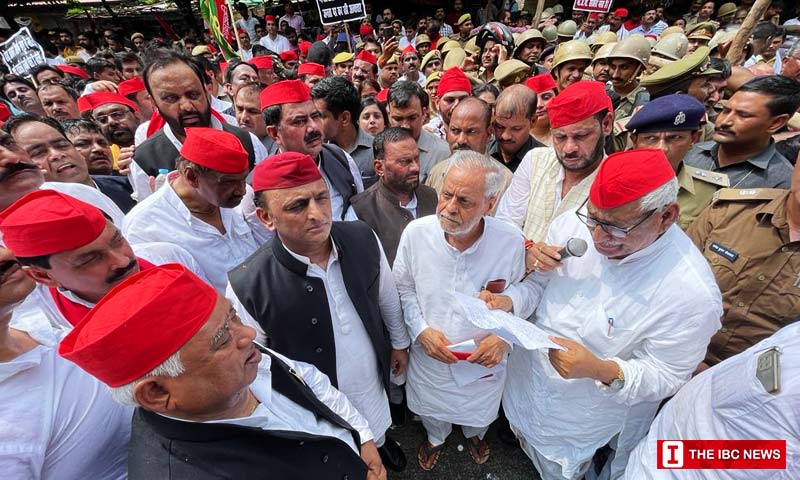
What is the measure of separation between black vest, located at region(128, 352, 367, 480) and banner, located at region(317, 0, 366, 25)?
7411 millimetres

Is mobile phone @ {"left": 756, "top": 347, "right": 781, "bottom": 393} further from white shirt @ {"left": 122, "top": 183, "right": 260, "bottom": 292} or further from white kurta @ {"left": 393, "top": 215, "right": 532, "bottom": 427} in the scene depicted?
white shirt @ {"left": 122, "top": 183, "right": 260, "bottom": 292}

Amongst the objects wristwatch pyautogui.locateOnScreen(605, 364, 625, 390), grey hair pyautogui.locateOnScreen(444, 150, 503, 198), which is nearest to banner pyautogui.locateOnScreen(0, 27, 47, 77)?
grey hair pyautogui.locateOnScreen(444, 150, 503, 198)

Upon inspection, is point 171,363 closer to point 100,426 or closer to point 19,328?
point 100,426

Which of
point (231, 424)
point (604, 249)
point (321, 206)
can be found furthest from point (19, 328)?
point (604, 249)

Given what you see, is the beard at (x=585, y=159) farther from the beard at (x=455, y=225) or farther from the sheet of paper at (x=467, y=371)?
the sheet of paper at (x=467, y=371)

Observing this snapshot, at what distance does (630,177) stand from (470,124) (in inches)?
68.8

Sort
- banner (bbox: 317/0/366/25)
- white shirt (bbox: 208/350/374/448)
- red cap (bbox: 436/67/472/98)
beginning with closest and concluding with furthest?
white shirt (bbox: 208/350/374/448)
red cap (bbox: 436/67/472/98)
banner (bbox: 317/0/366/25)

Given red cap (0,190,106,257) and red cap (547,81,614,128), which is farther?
red cap (547,81,614,128)

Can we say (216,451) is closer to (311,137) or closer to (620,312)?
(620,312)

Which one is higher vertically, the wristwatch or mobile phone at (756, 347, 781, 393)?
mobile phone at (756, 347, 781, 393)

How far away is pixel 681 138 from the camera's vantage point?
2398 millimetres

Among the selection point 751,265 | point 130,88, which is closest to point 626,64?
point 751,265

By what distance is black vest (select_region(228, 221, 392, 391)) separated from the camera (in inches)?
69.6

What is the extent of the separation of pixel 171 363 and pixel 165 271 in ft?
0.90
